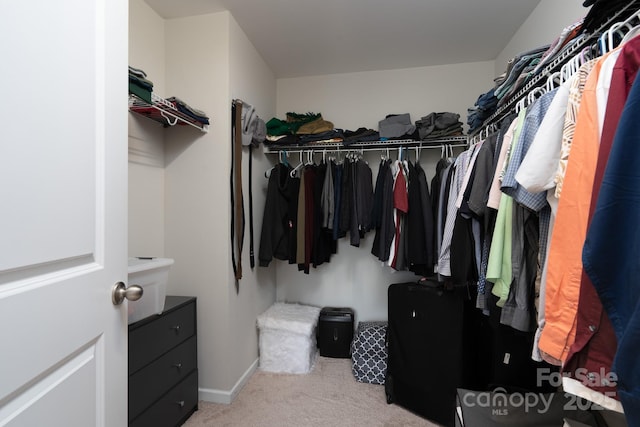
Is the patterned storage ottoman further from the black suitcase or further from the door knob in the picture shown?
the door knob

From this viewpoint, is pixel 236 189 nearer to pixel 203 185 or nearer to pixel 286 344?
pixel 203 185

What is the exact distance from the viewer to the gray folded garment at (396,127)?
2238 millimetres

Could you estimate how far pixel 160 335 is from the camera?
58.0 inches

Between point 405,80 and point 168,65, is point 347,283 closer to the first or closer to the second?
point 405,80

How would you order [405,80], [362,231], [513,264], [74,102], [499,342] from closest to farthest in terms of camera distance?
[74,102], [513,264], [499,342], [362,231], [405,80]

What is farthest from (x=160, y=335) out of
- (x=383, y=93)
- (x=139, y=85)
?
(x=383, y=93)

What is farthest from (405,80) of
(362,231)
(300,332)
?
(300,332)

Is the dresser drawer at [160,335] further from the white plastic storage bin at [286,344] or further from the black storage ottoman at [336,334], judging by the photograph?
the black storage ottoman at [336,334]

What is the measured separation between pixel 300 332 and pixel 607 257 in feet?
6.62

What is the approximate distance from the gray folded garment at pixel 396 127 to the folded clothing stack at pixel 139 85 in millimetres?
1629

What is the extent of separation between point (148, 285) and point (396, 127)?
Answer: 2006 mm

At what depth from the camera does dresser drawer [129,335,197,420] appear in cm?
132

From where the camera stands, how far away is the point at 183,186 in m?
1.89

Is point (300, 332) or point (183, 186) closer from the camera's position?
point (183, 186)
